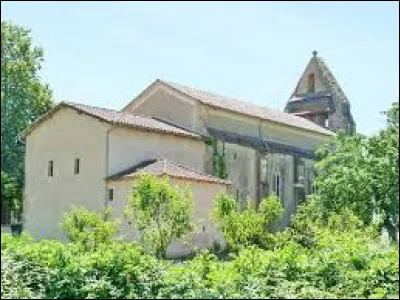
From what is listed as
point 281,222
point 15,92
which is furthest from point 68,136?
point 281,222

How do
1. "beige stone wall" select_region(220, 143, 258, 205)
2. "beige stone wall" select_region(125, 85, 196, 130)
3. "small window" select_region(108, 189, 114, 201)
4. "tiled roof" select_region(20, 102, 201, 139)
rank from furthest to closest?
"beige stone wall" select_region(220, 143, 258, 205) → "beige stone wall" select_region(125, 85, 196, 130) → "tiled roof" select_region(20, 102, 201, 139) → "small window" select_region(108, 189, 114, 201)

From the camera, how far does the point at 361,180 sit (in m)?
25.9

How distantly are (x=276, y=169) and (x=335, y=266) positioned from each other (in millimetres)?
27103

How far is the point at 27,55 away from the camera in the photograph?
41906 mm

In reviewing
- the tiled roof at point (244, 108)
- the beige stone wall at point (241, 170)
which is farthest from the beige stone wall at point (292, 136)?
the beige stone wall at point (241, 170)

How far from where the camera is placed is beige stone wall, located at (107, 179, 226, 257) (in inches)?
1047

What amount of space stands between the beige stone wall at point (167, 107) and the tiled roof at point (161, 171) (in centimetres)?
533

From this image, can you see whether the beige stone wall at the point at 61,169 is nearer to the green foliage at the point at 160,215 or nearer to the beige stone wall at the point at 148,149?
the beige stone wall at the point at 148,149

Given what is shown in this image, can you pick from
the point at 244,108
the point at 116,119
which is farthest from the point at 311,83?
the point at 116,119

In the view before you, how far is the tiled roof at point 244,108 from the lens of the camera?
35031mm

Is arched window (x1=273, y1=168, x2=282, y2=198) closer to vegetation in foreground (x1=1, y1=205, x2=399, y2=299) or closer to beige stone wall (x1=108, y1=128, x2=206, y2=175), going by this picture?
beige stone wall (x1=108, y1=128, x2=206, y2=175)

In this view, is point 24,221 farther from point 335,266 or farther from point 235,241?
point 335,266

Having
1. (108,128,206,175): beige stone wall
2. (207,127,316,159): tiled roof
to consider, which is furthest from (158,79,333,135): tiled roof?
(108,128,206,175): beige stone wall

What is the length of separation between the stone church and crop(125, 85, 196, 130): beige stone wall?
0.16 feet
